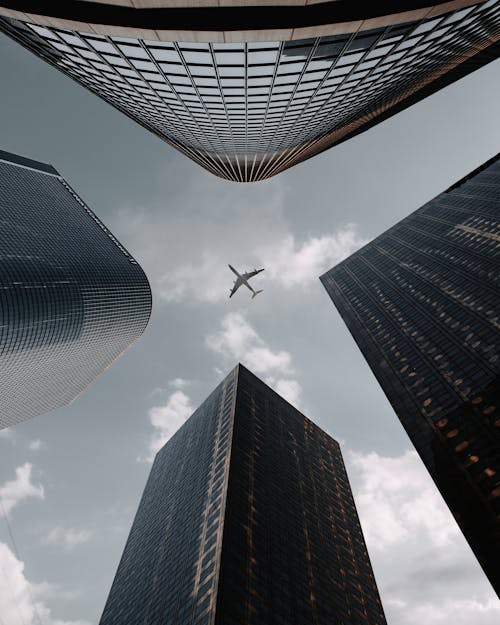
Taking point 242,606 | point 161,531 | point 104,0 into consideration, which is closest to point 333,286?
point 161,531

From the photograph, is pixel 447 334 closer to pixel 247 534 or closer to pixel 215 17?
pixel 247 534

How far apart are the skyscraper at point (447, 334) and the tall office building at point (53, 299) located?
Answer: 95.9m

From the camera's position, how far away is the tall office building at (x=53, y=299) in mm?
124750

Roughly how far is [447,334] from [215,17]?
4327 inches

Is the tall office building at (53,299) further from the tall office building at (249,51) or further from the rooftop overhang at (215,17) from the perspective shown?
the rooftop overhang at (215,17)

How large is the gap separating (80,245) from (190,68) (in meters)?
160

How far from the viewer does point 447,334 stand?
111m

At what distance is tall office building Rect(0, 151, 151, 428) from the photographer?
125 meters

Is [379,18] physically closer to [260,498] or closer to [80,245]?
[260,498]

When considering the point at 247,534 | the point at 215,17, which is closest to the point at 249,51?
the point at 215,17

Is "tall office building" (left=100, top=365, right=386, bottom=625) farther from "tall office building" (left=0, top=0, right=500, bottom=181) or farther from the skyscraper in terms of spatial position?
"tall office building" (left=0, top=0, right=500, bottom=181)

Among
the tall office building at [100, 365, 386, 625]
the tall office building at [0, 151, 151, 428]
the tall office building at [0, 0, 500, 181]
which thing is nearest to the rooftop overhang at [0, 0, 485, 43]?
the tall office building at [0, 0, 500, 181]

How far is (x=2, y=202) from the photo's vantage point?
15800 cm

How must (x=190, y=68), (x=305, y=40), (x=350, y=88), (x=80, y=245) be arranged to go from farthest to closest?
1. (x=80, y=245)
2. (x=350, y=88)
3. (x=190, y=68)
4. (x=305, y=40)
